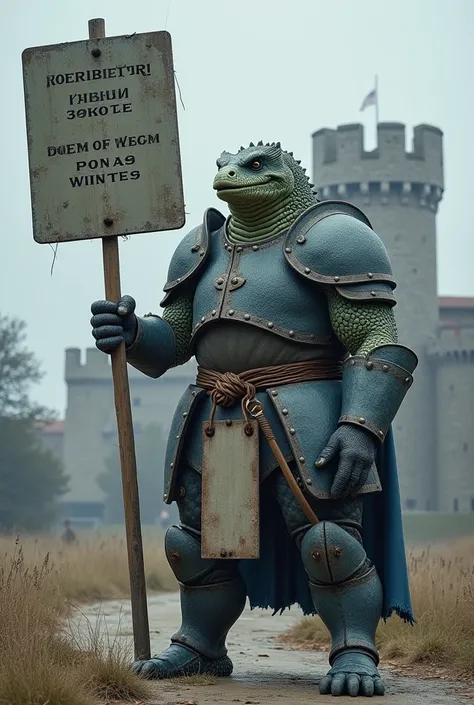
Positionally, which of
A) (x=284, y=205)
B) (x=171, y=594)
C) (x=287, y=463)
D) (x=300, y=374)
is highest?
(x=284, y=205)

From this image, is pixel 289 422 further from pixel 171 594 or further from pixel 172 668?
pixel 171 594

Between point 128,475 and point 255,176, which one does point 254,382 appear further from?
point 255,176

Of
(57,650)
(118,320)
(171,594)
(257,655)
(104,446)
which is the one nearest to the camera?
(57,650)

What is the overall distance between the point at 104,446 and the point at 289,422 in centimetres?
6570

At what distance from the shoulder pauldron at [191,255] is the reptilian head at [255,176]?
267 millimetres

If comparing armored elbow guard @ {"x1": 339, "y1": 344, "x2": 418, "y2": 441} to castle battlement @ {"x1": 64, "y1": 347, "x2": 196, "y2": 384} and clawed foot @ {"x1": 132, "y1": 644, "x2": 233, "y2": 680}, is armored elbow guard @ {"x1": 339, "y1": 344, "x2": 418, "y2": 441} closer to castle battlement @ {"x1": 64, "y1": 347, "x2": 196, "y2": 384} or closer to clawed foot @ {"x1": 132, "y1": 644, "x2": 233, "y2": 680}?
clawed foot @ {"x1": 132, "y1": 644, "x2": 233, "y2": 680}

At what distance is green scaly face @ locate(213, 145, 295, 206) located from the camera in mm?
6215

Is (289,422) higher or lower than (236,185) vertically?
lower

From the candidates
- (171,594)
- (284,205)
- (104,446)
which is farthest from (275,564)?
(104,446)

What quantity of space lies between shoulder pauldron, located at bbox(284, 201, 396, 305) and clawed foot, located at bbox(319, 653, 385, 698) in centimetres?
145

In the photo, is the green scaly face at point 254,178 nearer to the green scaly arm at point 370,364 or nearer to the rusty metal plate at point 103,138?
the rusty metal plate at point 103,138

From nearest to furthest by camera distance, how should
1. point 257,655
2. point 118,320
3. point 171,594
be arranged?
point 118,320, point 257,655, point 171,594

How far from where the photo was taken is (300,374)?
6.06 metres

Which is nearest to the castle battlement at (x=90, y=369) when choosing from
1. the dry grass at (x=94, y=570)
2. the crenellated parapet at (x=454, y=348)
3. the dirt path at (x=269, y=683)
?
the crenellated parapet at (x=454, y=348)
